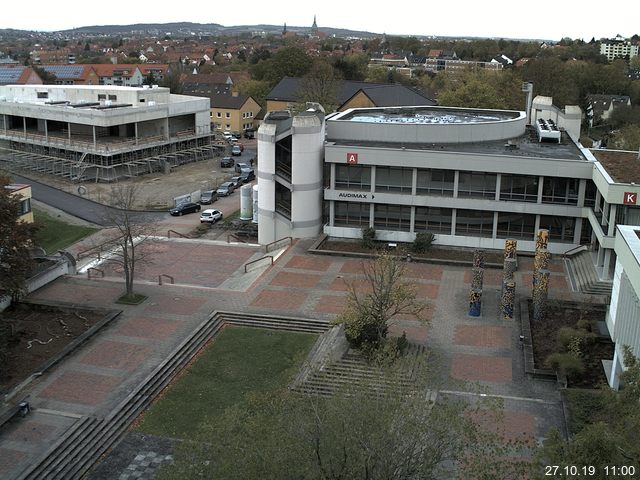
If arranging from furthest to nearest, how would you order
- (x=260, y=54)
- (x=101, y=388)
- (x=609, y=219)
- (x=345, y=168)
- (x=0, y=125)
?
(x=260, y=54), (x=0, y=125), (x=345, y=168), (x=609, y=219), (x=101, y=388)

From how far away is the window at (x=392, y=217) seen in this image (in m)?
45.7

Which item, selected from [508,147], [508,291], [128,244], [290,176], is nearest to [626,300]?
[508,291]

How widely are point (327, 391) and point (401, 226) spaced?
65.6 feet

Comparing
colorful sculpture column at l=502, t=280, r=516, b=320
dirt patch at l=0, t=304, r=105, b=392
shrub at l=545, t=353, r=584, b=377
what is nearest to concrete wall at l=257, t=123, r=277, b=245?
dirt patch at l=0, t=304, r=105, b=392

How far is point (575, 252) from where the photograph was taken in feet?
141

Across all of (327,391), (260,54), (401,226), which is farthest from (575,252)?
(260,54)

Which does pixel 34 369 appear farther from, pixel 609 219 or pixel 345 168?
pixel 609 219

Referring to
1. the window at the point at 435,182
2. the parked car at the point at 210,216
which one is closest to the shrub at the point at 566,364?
the window at the point at 435,182

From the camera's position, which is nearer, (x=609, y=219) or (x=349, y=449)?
(x=349, y=449)

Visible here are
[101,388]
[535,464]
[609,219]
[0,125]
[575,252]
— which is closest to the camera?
[535,464]

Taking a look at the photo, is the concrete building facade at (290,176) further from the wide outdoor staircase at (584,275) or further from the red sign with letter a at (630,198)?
the red sign with letter a at (630,198)

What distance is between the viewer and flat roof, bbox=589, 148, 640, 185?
3847 centimetres

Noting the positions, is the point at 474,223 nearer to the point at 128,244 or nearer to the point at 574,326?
the point at 574,326

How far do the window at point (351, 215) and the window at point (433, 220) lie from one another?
3327 millimetres
